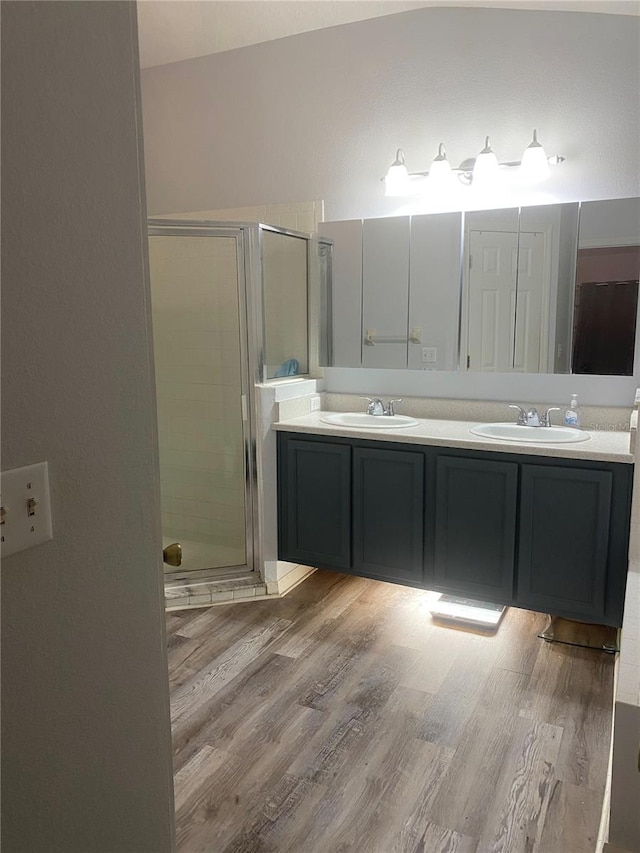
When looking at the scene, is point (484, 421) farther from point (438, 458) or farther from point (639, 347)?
point (639, 347)

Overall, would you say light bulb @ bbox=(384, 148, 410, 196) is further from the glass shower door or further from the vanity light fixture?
the glass shower door

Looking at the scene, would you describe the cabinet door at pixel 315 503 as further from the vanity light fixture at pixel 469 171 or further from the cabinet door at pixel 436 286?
the vanity light fixture at pixel 469 171

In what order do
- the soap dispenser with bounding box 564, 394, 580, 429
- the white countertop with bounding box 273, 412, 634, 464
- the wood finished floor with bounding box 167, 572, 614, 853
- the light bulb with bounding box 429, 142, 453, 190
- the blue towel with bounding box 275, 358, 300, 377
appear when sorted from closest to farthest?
the wood finished floor with bounding box 167, 572, 614, 853
the white countertop with bounding box 273, 412, 634, 464
the soap dispenser with bounding box 564, 394, 580, 429
the light bulb with bounding box 429, 142, 453, 190
the blue towel with bounding box 275, 358, 300, 377

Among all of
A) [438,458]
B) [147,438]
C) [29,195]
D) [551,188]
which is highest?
[551,188]

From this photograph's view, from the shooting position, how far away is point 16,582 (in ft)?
2.75

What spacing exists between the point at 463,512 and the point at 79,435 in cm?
223

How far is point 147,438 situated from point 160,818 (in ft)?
2.17

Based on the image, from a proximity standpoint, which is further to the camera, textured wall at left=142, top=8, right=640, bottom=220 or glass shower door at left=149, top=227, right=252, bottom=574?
glass shower door at left=149, top=227, right=252, bottom=574

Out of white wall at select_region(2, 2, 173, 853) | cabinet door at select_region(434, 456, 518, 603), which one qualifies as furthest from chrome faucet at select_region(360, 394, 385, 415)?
white wall at select_region(2, 2, 173, 853)

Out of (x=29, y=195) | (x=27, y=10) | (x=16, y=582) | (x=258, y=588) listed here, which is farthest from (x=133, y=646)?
(x=258, y=588)

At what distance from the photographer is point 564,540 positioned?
271 cm

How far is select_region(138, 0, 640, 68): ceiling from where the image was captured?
3.09 meters

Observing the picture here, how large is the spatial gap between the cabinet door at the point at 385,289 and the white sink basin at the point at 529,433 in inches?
23.0

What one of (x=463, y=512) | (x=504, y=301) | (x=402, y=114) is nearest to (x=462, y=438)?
(x=463, y=512)
